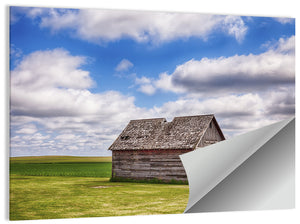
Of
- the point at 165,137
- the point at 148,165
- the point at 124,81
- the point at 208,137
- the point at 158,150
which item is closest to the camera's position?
the point at 124,81

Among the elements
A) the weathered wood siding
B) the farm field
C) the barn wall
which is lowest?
the farm field

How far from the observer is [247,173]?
6.86 m

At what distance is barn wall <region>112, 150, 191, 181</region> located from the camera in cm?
1080

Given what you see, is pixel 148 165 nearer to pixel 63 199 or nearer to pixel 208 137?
pixel 208 137

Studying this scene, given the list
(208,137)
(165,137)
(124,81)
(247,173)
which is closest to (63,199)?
(124,81)

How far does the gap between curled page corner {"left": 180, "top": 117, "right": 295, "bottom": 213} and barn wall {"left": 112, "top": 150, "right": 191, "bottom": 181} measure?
134 inches

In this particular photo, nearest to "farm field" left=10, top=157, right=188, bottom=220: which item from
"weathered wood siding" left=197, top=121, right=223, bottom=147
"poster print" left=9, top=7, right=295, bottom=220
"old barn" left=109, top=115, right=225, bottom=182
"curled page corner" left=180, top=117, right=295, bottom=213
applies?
"poster print" left=9, top=7, right=295, bottom=220

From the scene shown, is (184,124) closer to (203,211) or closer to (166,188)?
(166,188)

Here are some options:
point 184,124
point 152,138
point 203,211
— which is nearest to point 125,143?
point 152,138

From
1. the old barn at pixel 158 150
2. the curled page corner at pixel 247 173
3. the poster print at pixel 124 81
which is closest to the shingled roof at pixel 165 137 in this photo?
the old barn at pixel 158 150

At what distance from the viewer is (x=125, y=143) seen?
11430 millimetres

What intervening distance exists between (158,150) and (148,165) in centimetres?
50

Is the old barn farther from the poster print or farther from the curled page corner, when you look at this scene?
the curled page corner

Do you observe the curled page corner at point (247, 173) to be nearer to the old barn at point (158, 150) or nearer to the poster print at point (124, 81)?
the poster print at point (124, 81)
